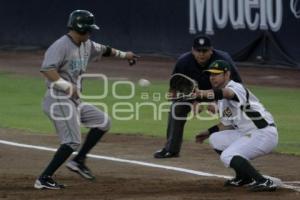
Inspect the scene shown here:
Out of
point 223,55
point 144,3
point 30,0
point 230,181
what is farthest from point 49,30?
point 230,181

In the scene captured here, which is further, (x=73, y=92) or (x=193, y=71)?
(x=193, y=71)

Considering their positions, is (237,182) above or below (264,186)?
below

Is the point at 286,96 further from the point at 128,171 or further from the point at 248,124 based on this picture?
the point at 248,124

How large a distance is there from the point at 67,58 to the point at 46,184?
1239 mm

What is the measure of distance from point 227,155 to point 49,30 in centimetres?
1996

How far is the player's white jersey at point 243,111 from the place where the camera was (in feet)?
29.2

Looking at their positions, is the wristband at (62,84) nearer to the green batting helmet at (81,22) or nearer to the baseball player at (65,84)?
the baseball player at (65,84)

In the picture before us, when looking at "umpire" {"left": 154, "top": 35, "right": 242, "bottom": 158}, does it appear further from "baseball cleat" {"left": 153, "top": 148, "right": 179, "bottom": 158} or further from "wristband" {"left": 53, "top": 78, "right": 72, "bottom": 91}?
"wristband" {"left": 53, "top": 78, "right": 72, "bottom": 91}

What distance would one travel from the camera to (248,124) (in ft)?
30.0

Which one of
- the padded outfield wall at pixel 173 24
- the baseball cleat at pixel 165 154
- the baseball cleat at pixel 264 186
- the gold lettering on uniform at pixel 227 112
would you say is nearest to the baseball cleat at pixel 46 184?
the gold lettering on uniform at pixel 227 112

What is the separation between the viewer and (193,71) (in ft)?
36.9

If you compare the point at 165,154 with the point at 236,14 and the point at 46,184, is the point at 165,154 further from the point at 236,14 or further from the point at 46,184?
the point at 236,14

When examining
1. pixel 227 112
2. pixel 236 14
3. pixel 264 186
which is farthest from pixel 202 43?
pixel 236 14

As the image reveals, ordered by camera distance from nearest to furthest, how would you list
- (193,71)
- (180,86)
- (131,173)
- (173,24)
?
(131,173) → (180,86) → (193,71) → (173,24)
